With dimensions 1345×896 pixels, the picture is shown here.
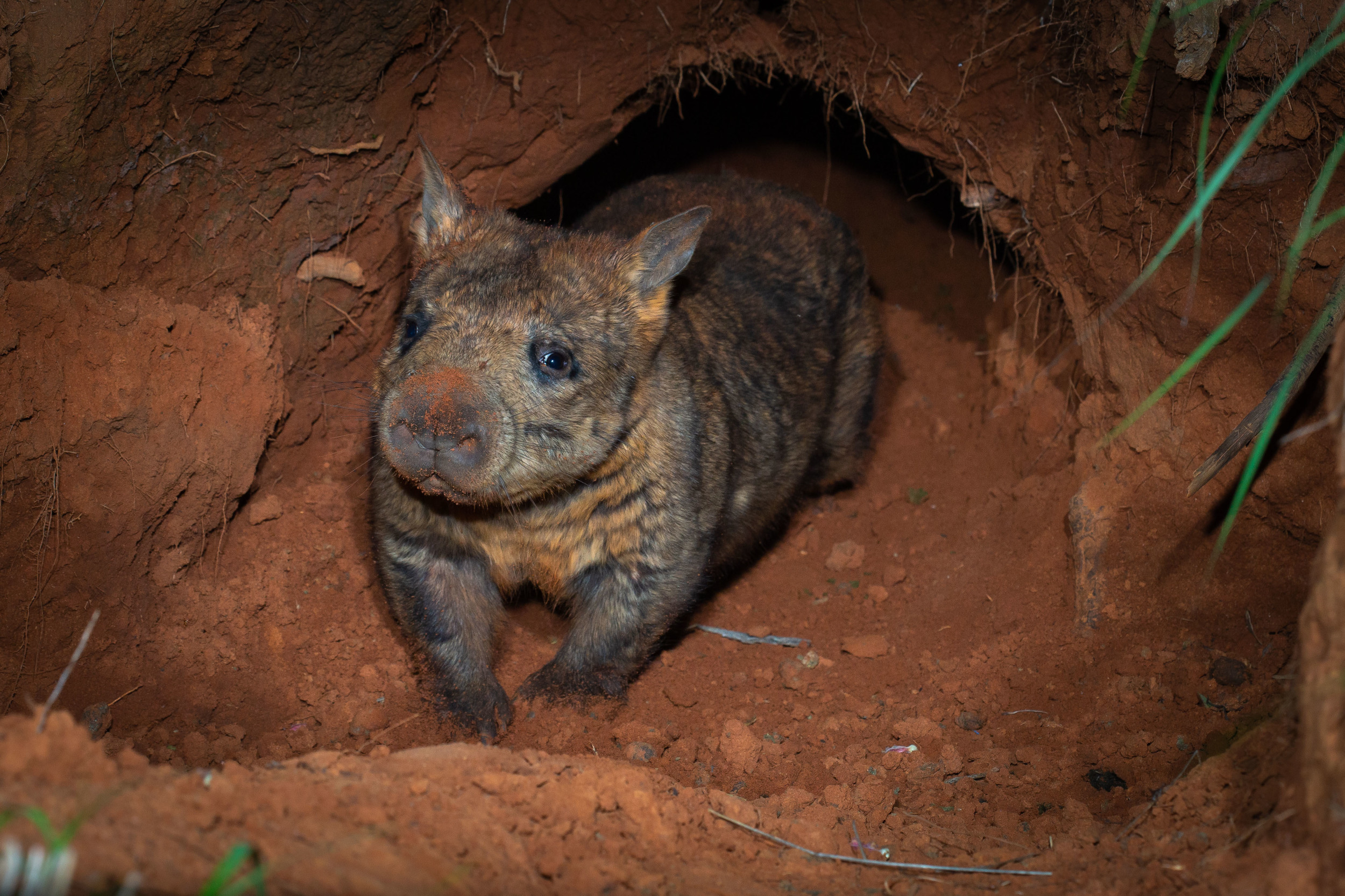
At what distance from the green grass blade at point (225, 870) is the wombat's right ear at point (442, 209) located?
248cm

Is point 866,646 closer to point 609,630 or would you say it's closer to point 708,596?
point 708,596

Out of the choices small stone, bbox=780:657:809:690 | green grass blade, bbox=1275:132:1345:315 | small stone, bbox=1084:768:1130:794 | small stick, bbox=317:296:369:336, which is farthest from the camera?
small stick, bbox=317:296:369:336

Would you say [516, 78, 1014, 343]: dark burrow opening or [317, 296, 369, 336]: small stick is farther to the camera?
[516, 78, 1014, 343]: dark burrow opening

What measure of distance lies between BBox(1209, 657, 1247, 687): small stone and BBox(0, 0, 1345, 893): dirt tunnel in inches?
1.0

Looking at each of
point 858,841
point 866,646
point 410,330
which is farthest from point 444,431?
point 866,646

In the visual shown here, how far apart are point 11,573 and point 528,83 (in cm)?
295

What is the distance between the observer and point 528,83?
4684 mm

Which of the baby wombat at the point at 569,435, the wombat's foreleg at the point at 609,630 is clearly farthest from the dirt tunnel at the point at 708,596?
the baby wombat at the point at 569,435

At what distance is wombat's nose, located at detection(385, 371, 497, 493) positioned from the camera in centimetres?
298

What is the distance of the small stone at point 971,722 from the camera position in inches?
145

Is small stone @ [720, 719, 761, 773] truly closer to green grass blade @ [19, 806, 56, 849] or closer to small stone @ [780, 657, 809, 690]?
small stone @ [780, 657, 809, 690]

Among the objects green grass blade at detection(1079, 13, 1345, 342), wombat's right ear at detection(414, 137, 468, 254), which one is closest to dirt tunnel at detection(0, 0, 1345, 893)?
green grass blade at detection(1079, 13, 1345, 342)

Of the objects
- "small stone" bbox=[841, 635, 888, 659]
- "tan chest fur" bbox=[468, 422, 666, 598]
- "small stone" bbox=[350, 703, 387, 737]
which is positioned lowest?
"small stone" bbox=[841, 635, 888, 659]

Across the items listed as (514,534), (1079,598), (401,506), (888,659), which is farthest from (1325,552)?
(401,506)
